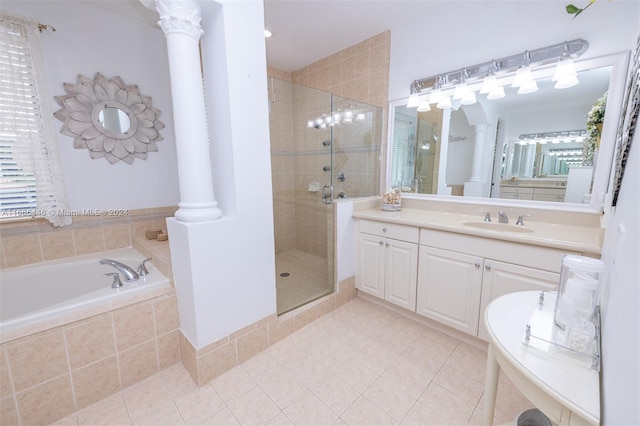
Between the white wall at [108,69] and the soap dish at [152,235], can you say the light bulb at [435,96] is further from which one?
the soap dish at [152,235]

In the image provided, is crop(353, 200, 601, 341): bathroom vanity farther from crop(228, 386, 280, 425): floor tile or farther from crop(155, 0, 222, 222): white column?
crop(155, 0, 222, 222): white column

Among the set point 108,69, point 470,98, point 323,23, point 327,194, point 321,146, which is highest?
point 323,23

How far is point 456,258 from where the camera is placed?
5.50ft

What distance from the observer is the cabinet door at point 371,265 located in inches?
83.7

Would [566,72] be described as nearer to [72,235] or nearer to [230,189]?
[230,189]

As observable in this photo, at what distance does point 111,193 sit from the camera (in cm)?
226

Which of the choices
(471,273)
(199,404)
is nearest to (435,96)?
(471,273)

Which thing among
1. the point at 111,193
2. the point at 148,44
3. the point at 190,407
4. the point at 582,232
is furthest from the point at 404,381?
the point at 148,44

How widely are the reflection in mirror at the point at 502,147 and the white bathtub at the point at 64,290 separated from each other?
2287 millimetres

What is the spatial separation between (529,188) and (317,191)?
68.6 inches

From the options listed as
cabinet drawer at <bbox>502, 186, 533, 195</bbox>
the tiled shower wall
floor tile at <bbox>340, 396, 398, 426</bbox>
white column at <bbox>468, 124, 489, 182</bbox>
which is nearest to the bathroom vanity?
cabinet drawer at <bbox>502, 186, 533, 195</bbox>

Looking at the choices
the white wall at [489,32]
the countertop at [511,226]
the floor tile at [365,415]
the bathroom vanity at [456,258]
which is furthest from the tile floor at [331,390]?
the white wall at [489,32]

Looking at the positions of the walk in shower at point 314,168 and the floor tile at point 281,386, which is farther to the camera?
the walk in shower at point 314,168

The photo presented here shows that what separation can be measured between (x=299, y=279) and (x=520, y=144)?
215 centimetres
